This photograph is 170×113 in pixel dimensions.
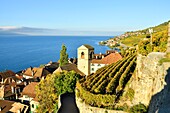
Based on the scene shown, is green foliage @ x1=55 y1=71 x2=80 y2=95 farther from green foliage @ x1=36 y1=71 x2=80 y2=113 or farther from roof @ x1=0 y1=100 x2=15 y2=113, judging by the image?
roof @ x1=0 y1=100 x2=15 y2=113

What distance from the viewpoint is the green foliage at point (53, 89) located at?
34812mm

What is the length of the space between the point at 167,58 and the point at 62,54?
183ft

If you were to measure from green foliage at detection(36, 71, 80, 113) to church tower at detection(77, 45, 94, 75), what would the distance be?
16.2m

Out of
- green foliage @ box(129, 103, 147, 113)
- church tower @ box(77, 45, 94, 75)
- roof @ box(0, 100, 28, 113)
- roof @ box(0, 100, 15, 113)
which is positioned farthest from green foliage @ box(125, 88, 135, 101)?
church tower @ box(77, 45, 94, 75)

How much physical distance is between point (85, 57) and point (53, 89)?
61.6 feet

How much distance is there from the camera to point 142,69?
1927cm

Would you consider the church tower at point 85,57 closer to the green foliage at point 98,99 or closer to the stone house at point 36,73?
the stone house at point 36,73

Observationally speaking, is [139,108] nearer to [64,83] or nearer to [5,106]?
[64,83]

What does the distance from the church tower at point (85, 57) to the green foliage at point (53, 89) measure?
16.2 meters

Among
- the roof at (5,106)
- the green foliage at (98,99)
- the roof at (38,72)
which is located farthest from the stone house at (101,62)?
the green foliage at (98,99)

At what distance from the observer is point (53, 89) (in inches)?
1404

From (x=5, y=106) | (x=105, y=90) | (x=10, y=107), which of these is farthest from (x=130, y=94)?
(x=5, y=106)

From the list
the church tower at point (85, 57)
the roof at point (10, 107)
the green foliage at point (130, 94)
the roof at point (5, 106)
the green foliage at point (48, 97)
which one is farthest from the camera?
the church tower at point (85, 57)

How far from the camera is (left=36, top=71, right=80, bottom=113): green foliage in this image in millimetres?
→ 34812
